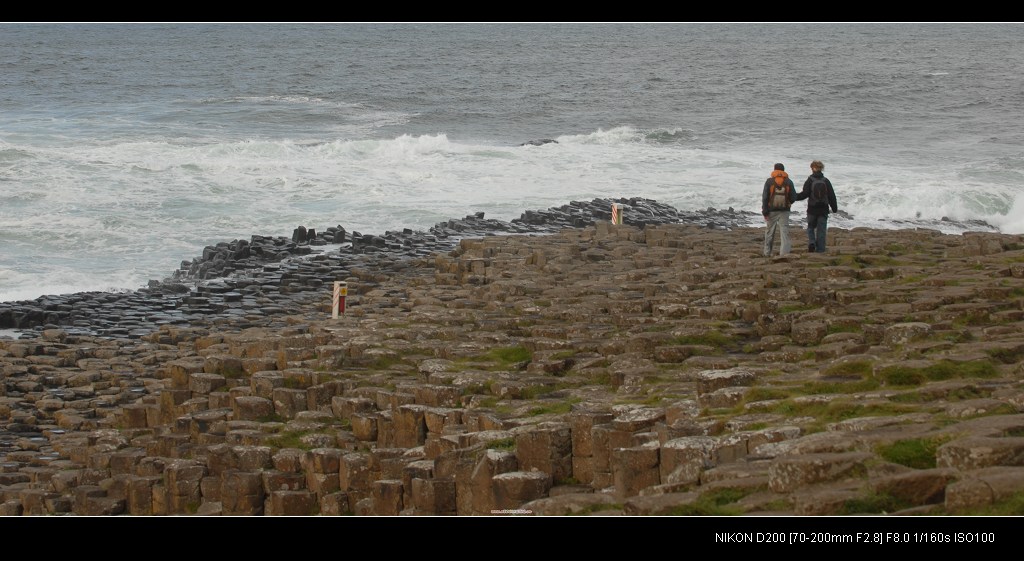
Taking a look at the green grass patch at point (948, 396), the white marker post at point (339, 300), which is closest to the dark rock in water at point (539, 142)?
the white marker post at point (339, 300)

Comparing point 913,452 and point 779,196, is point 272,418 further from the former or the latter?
point 779,196

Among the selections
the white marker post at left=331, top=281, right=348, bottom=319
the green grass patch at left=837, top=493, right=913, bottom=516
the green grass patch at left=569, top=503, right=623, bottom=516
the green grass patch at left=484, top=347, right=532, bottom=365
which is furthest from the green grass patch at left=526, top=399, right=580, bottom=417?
the white marker post at left=331, top=281, right=348, bottom=319

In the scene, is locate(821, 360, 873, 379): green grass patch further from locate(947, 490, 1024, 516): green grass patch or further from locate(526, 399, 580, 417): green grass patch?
locate(947, 490, 1024, 516): green grass patch

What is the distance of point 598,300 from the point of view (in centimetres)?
1620

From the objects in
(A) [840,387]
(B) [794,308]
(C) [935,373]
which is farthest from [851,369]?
(B) [794,308]

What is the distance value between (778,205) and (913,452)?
11.7 metres

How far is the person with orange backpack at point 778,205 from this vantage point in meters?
18.9

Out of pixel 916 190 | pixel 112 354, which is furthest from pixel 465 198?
pixel 112 354

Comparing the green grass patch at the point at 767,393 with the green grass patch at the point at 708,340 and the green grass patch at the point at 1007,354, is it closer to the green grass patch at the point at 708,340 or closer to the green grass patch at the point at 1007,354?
the green grass patch at the point at 1007,354

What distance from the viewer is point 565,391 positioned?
39.2 ft

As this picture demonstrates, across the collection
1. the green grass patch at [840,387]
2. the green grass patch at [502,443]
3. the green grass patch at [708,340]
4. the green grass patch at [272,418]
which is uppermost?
the green grass patch at [840,387]

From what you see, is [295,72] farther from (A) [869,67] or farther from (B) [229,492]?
(B) [229,492]

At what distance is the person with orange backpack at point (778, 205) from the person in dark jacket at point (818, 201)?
8.6 inches

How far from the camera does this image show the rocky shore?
7906 millimetres
